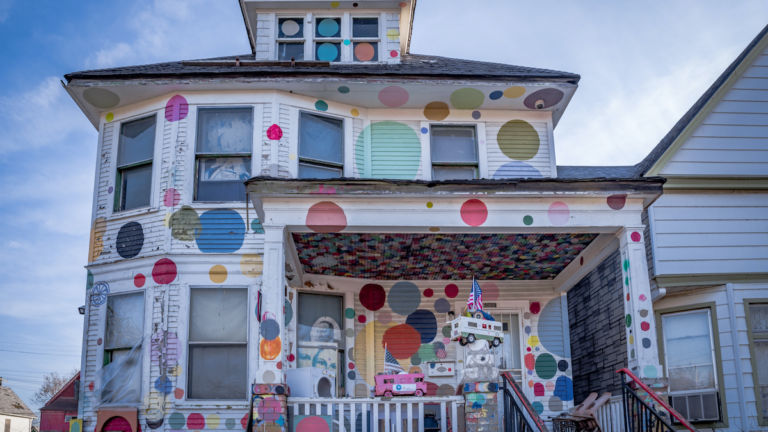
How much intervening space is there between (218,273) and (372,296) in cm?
255

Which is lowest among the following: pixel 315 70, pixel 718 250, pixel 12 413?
pixel 12 413

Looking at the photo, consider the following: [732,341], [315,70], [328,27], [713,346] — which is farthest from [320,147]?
[732,341]

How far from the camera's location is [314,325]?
11977 mm

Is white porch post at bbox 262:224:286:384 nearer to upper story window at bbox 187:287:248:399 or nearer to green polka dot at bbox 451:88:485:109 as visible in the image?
upper story window at bbox 187:287:248:399

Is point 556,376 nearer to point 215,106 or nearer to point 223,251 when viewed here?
point 223,251

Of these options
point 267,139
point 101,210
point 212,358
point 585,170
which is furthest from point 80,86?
point 585,170

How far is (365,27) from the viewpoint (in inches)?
564

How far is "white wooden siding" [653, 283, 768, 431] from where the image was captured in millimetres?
11516

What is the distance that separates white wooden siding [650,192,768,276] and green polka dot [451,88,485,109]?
11.1 feet

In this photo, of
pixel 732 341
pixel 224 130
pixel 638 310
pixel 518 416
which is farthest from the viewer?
pixel 224 130

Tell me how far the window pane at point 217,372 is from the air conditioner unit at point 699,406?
269 inches

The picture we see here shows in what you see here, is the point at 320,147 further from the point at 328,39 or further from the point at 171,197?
the point at 328,39

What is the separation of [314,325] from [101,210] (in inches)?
155

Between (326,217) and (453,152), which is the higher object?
(453,152)
